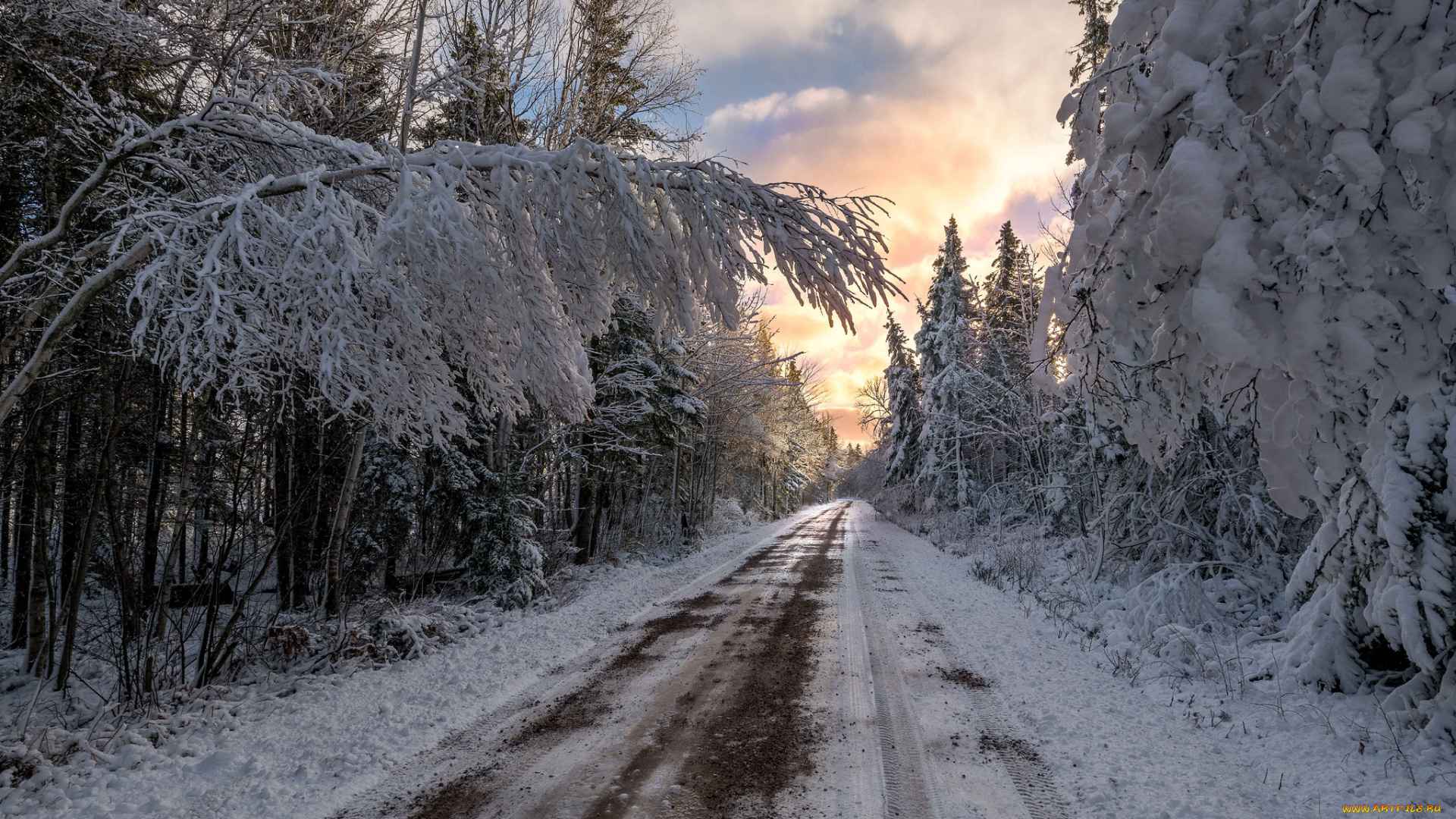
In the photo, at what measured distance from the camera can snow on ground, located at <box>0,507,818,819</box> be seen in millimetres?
3660

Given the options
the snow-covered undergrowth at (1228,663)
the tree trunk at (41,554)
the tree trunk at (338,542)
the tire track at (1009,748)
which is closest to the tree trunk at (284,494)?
the tree trunk at (338,542)

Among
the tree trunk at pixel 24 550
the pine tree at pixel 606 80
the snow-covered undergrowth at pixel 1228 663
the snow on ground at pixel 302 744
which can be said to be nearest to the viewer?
the snow on ground at pixel 302 744

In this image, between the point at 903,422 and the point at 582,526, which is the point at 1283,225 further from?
the point at 903,422

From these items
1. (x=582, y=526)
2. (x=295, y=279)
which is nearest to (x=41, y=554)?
(x=295, y=279)

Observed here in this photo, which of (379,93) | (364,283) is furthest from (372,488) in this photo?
(364,283)

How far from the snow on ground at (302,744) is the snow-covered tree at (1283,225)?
5.44 meters

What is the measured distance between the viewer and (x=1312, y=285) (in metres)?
2.58

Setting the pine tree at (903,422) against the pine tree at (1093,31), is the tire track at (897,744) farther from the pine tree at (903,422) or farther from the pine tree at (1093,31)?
the pine tree at (903,422)

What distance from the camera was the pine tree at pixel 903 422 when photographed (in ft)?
109

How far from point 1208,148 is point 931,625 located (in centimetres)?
668

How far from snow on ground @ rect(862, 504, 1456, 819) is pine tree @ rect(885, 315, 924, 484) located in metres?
27.0

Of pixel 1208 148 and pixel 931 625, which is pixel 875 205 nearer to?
pixel 1208 148

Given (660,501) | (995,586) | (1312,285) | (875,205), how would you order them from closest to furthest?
(1312,285) → (875,205) → (995,586) → (660,501)

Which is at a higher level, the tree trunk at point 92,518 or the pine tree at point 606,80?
the pine tree at point 606,80
